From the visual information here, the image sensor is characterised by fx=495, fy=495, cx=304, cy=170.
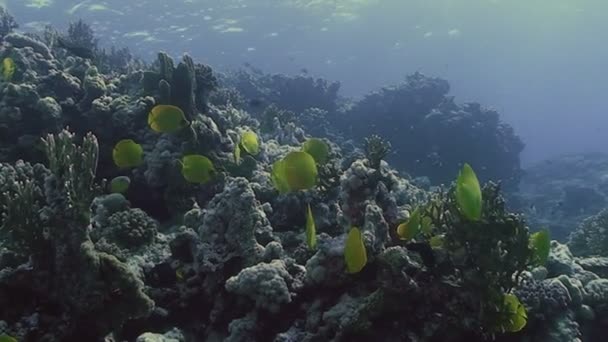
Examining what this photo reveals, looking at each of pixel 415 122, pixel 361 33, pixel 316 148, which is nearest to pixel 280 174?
pixel 316 148

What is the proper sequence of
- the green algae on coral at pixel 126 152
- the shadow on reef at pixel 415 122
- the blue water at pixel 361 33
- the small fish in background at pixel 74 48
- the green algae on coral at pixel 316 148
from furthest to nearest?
the blue water at pixel 361 33 → the shadow on reef at pixel 415 122 → the small fish in background at pixel 74 48 → the green algae on coral at pixel 316 148 → the green algae on coral at pixel 126 152

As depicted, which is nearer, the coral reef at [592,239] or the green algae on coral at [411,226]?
the green algae on coral at [411,226]

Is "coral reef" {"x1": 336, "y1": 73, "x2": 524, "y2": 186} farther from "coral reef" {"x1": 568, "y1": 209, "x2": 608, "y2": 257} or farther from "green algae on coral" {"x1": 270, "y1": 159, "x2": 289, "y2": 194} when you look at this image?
"green algae on coral" {"x1": 270, "y1": 159, "x2": 289, "y2": 194}

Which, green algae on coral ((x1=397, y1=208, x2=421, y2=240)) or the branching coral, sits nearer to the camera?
the branching coral

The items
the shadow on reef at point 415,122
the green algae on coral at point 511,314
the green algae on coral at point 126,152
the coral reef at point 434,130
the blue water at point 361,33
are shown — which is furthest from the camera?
the blue water at point 361,33

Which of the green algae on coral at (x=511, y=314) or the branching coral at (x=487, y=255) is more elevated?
the branching coral at (x=487, y=255)

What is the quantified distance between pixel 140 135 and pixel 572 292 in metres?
6.25

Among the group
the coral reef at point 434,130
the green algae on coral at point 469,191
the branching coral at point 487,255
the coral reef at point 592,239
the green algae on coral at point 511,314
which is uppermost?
the green algae on coral at point 469,191

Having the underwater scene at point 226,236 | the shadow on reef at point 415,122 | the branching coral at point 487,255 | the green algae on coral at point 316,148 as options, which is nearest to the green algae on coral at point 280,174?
the underwater scene at point 226,236

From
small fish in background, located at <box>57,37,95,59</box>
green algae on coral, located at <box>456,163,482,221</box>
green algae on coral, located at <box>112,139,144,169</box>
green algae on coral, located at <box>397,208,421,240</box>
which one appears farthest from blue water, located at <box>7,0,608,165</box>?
green algae on coral, located at <box>456,163,482,221</box>

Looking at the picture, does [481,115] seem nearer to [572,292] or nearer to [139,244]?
[572,292]

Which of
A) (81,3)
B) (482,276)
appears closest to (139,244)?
(482,276)

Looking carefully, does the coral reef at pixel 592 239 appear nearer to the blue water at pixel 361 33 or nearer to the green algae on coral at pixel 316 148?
the green algae on coral at pixel 316 148

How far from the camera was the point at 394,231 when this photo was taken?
5406 mm
